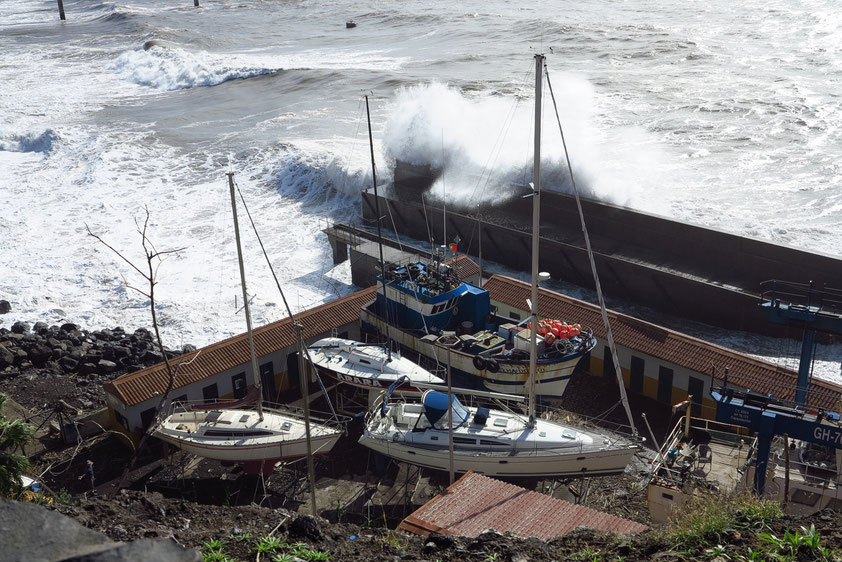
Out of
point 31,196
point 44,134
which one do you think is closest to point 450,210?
point 31,196

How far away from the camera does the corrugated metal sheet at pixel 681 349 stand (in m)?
19.3

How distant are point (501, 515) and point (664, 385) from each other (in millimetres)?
9719

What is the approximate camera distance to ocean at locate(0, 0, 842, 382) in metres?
33.8

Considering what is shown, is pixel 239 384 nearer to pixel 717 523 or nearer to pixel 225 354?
pixel 225 354

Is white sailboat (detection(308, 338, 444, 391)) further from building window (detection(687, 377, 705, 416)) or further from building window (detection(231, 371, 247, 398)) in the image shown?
building window (detection(687, 377, 705, 416))

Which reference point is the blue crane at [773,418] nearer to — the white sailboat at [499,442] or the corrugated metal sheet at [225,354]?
the white sailboat at [499,442]

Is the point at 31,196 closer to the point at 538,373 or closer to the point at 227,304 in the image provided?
the point at 227,304

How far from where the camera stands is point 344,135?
55.4 metres

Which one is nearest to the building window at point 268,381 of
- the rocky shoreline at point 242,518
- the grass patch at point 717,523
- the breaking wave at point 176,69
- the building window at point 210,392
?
the building window at point 210,392

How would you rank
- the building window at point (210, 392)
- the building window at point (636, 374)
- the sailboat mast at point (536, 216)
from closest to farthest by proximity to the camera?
the sailboat mast at point (536, 216) → the building window at point (210, 392) → the building window at point (636, 374)

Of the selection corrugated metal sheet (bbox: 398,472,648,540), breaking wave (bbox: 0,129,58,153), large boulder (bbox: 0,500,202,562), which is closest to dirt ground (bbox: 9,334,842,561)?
corrugated metal sheet (bbox: 398,472,648,540)

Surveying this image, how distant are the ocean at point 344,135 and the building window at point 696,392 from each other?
6.18 meters

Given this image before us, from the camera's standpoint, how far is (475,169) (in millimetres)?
42156

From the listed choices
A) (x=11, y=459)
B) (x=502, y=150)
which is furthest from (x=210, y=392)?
(x=502, y=150)
